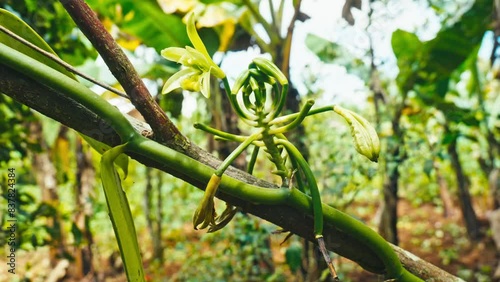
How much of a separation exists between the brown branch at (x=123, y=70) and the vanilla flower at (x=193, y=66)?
0.03 meters

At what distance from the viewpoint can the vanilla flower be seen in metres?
0.34

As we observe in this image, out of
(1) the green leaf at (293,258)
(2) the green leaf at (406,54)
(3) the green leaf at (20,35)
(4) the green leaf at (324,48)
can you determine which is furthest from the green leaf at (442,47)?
(3) the green leaf at (20,35)

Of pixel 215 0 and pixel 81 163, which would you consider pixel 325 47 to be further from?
pixel 81 163

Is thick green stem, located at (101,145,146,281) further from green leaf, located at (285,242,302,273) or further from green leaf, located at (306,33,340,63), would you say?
green leaf, located at (306,33,340,63)

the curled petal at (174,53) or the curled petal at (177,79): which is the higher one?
the curled petal at (174,53)

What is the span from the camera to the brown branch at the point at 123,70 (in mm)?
299

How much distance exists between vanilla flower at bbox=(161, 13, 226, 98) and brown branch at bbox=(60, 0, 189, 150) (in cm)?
3

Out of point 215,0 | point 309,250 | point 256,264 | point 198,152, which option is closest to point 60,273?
point 256,264

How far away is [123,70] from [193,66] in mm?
59

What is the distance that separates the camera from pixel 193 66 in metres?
0.35

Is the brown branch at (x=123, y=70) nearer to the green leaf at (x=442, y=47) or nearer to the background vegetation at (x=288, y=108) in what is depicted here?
the background vegetation at (x=288, y=108)

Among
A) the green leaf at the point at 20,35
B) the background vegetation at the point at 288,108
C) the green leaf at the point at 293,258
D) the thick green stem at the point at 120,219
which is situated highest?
the background vegetation at the point at 288,108

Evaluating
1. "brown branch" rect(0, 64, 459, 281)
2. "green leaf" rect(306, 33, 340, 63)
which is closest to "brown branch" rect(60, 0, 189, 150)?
"brown branch" rect(0, 64, 459, 281)

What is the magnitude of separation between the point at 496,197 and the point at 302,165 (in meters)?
1.51
